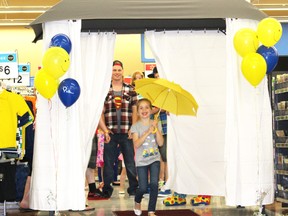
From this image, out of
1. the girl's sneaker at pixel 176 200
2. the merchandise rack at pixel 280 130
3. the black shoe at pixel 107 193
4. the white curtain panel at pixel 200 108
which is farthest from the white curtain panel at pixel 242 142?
the black shoe at pixel 107 193

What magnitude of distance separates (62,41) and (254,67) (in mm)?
2141

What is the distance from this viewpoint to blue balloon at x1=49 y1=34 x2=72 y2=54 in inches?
265

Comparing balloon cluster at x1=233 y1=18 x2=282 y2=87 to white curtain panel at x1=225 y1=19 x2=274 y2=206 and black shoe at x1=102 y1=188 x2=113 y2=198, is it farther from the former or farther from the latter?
black shoe at x1=102 y1=188 x2=113 y2=198

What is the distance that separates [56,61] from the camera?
646cm

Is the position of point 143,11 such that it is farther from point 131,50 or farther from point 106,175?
point 131,50

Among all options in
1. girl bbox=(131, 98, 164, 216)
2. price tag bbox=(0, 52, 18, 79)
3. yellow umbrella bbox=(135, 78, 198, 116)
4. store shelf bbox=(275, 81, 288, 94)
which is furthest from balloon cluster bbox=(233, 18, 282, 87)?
price tag bbox=(0, 52, 18, 79)

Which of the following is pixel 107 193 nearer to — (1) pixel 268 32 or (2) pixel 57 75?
(2) pixel 57 75

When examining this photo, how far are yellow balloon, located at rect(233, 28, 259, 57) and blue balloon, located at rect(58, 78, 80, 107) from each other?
1.84 meters

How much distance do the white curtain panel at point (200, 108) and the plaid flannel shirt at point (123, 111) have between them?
665 mm

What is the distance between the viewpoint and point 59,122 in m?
6.90

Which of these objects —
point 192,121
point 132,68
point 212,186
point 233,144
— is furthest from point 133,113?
point 132,68

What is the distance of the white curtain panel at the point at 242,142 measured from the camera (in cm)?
701

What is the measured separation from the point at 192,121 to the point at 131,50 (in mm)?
11038

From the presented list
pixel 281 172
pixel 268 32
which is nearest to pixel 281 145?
pixel 281 172
